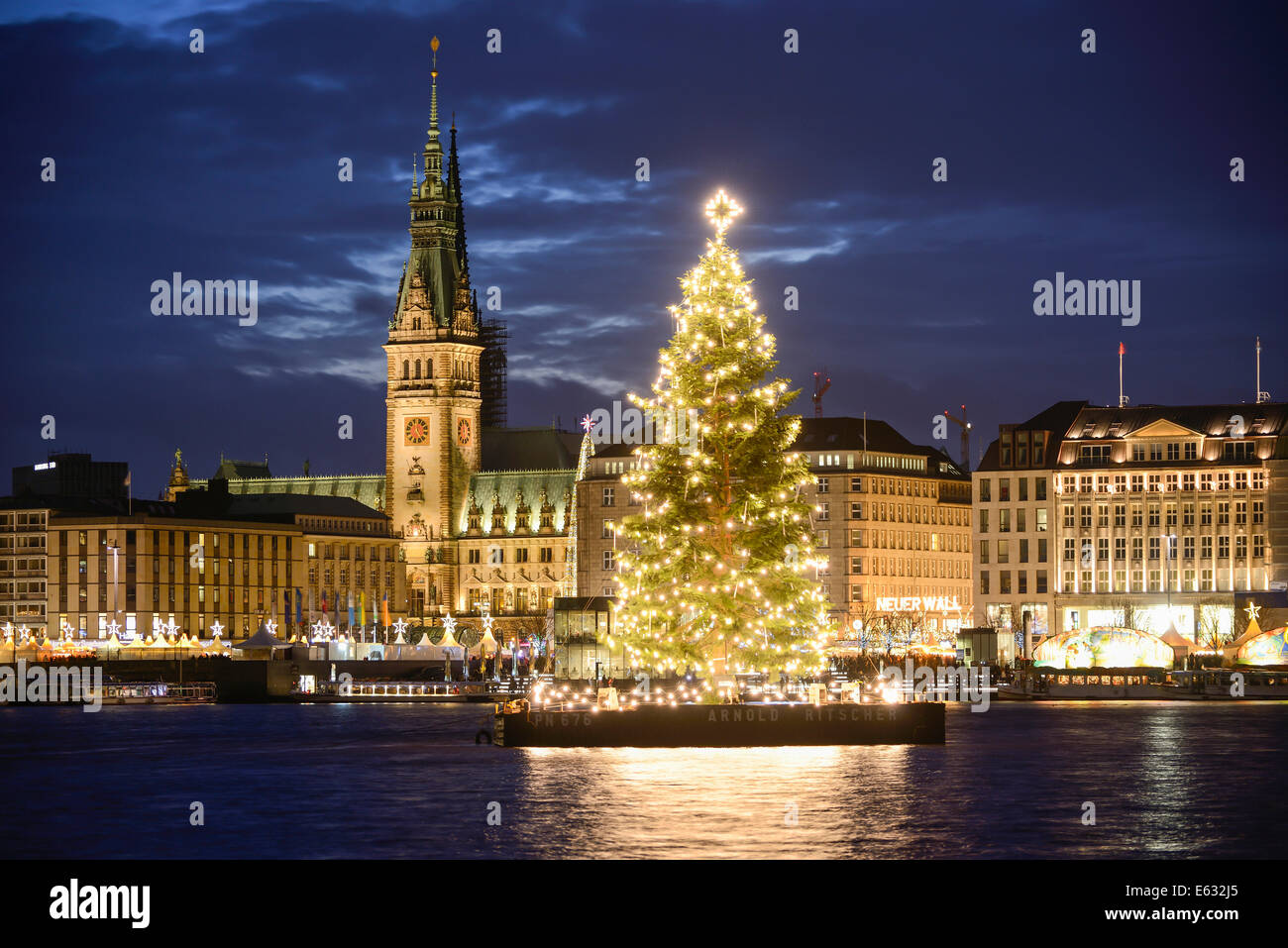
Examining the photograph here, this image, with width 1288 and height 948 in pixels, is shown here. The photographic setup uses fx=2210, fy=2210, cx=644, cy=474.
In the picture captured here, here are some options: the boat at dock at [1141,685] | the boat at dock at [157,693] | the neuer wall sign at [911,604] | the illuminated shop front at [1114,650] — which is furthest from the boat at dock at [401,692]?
the neuer wall sign at [911,604]

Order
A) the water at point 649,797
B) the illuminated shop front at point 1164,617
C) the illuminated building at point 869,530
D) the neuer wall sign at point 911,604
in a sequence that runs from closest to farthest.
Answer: the water at point 649,797, the illuminated shop front at point 1164,617, the illuminated building at point 869,530, the neuer wall sign at point 911,604

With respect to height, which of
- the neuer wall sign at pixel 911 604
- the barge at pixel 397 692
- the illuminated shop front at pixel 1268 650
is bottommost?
the barge at pixel 397 692

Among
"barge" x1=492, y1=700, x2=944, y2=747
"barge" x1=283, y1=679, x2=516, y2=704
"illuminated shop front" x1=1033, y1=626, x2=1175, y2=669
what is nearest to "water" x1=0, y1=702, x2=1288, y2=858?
"barge" x1=492, y1=700, x2=944, y2=747

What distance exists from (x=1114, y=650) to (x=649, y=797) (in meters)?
90.0

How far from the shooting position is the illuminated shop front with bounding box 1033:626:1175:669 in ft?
435

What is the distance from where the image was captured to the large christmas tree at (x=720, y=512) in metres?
62.3

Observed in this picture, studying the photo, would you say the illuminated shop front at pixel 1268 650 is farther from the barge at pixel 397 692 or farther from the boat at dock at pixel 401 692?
the barge at pixel 397 692

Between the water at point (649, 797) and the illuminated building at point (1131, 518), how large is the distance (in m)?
90.1

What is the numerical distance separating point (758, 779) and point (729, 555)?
40.0 feet

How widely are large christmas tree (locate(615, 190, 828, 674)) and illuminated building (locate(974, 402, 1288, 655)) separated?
104731 millimetres

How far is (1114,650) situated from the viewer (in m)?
133

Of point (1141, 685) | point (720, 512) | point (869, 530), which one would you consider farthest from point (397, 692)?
point (720, 512)
